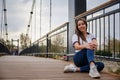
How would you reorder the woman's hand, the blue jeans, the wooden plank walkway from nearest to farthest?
the wooden plank walkway → the woman's hand → the blue jeans

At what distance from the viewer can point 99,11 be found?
4500 millimetres

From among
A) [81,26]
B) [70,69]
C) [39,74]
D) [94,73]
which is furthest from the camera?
[70,69]

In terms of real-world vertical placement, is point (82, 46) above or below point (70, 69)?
above

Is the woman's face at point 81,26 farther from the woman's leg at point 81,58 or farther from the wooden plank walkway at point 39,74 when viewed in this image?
the wooden plank walkway at point 39,74

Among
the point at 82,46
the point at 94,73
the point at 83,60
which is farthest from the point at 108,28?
the point at 94,73

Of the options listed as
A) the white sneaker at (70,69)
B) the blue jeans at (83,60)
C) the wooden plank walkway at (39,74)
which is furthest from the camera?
the white sneaker at (70,69)

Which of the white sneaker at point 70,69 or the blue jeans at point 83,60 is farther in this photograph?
the white sneaker at point 70,69

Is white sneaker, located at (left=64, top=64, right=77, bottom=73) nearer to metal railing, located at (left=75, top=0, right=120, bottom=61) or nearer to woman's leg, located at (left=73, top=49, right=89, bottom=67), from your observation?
woman's leg, located at (left=73, top=49, right=89, bottom=67)

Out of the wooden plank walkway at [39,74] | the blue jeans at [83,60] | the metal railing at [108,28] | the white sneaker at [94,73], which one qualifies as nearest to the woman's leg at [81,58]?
the blue jeans at [83,60]

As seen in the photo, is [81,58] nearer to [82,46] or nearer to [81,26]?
[82,46]

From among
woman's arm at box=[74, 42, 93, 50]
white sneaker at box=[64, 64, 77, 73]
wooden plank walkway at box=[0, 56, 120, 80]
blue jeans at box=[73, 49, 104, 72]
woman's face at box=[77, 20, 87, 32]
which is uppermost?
woman's face at box=[77, 20, 87, 32]

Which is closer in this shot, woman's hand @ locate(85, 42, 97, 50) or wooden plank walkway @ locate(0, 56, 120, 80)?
wooden plank walkway @ locate(0, 56, 120, 80)

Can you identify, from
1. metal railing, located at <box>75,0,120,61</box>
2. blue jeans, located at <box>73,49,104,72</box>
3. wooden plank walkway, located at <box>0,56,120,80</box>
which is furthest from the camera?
metal railing, located at <box>75,0,120,61</box>

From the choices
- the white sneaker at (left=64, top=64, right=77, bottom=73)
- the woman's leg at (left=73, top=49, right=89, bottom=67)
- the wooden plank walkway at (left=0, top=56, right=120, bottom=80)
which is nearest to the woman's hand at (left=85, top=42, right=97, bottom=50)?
the woman's leg at (left=73, top=49, right=89, bottom=67)
